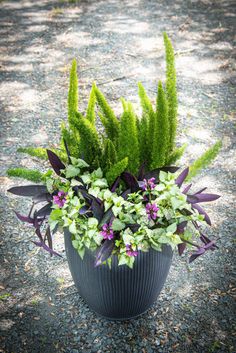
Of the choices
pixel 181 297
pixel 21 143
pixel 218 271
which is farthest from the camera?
pixel 21 143

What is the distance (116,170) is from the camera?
1.56 meters

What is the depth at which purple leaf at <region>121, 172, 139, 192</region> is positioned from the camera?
5.19 feet

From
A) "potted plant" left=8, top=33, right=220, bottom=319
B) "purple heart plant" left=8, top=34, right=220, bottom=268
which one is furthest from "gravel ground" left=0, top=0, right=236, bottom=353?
"purple heart plant" left=8, top=34, right=220, bottom=268

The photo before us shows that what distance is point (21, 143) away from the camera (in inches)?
130

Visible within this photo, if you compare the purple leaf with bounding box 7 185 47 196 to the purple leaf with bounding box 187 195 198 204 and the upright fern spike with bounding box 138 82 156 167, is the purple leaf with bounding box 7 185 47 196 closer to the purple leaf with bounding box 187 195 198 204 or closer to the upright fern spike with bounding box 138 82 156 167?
the upright fern spike with bounding box 138 82 156 167

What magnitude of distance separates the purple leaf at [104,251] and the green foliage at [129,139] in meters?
0.34

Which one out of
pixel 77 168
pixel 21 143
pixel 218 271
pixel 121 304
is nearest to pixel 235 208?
pixel 218 271

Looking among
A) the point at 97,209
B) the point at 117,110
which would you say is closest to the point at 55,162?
the point at 97,209

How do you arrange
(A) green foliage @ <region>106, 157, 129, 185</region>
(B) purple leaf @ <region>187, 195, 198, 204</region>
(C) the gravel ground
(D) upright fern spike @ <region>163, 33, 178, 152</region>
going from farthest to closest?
(C) the gravel ground → (D) upright fern spike @ <region>163, 33, 178, 152</region> → (B) purple leaf @ <region>187, 195, 198, 204</region> → (A) green foliage @ <region>106, 157, 129, 185</region>

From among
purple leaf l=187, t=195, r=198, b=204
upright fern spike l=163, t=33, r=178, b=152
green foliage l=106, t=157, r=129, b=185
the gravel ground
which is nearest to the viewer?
green foliage l=106, t=157, r=129, b=185

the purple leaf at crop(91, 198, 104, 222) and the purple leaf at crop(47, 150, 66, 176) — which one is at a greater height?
the purple leaf at crop(47, 150, 66, 176)

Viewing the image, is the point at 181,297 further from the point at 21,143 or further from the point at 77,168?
the point at 21,143

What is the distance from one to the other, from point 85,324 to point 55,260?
49 centimetres

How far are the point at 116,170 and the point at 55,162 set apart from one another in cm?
28
